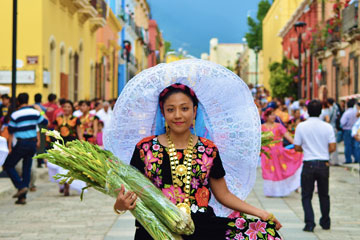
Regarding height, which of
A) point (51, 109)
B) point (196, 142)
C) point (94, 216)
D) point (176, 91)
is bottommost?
point (94, 216)

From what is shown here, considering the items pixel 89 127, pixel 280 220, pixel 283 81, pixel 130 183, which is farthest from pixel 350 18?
pixel 130 183

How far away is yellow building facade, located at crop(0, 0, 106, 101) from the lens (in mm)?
22984

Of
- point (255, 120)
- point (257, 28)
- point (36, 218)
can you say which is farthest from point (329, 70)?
point (257, 28)

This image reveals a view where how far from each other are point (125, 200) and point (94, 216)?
21.5 feet

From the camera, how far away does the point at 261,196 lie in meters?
13.2

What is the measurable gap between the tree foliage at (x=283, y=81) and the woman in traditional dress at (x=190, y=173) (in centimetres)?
4413

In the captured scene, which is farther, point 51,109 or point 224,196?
point 51,109

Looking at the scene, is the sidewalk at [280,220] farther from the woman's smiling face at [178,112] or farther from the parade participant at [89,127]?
the parade participant at [89,127]

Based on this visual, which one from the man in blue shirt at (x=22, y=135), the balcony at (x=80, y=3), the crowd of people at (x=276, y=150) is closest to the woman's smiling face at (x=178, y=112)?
the crowd of people at (x=276, y=150)

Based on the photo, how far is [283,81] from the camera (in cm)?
4841

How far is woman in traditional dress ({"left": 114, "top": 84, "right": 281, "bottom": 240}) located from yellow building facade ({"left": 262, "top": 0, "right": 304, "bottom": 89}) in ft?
171

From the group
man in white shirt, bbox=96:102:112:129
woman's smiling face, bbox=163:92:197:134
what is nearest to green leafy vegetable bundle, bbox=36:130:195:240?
woman's smiling face, bbox=163:92:197:134

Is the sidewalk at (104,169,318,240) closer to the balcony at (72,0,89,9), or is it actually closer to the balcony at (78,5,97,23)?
the balcony at (72,0,89,9)

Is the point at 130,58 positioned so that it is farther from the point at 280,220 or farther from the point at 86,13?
the point at 280,220
